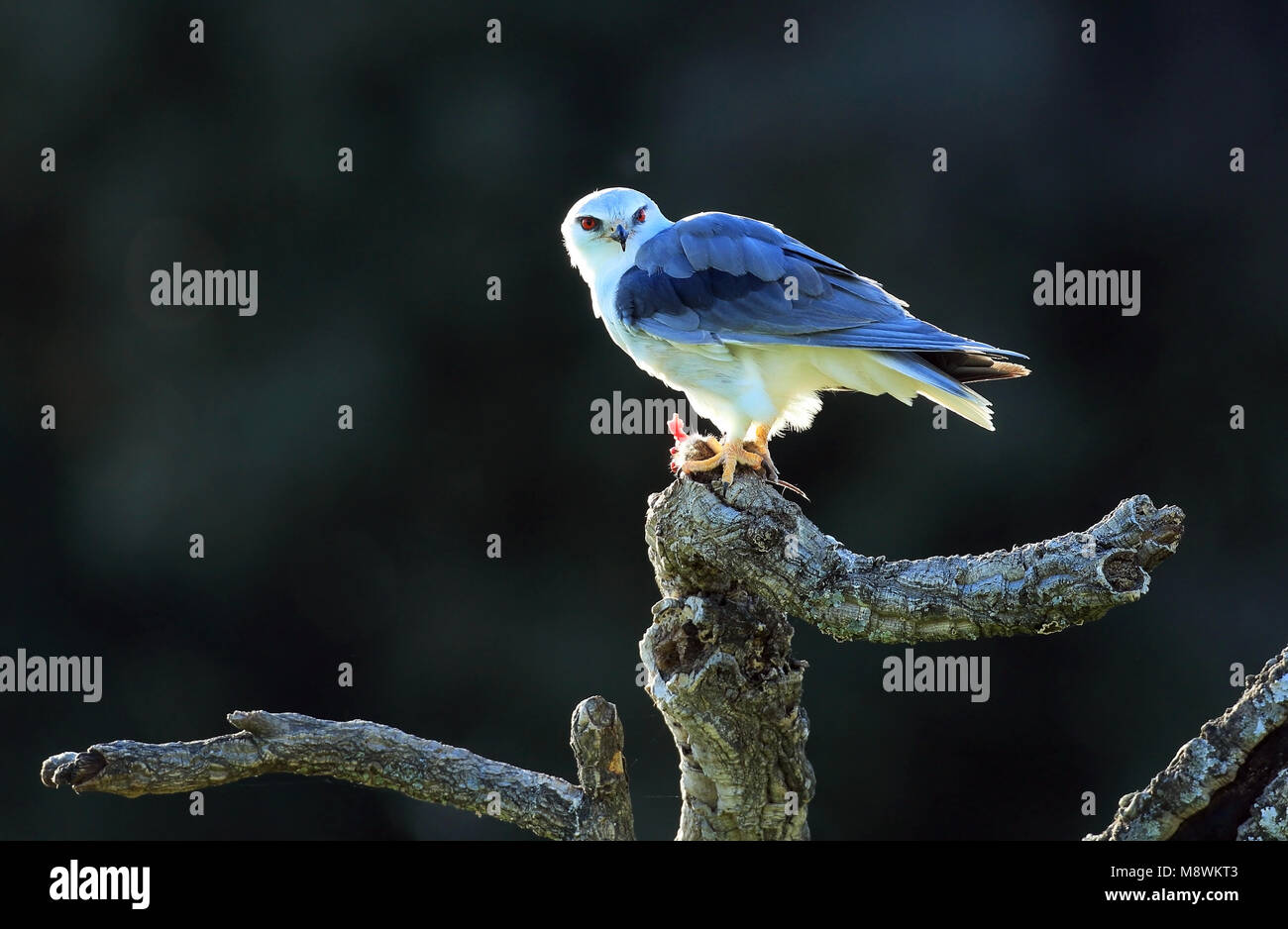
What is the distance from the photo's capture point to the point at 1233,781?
233 centimetres

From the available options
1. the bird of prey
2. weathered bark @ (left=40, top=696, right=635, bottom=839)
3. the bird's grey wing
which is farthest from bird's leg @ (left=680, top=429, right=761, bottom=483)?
weathered bark @ (left=40, top=696, right=635, bottom=839)

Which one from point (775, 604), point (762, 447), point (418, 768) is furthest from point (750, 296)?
point (418, 768)

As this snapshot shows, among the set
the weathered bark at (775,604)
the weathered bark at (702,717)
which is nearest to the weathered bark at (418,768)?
the weathered bark at (702,717)

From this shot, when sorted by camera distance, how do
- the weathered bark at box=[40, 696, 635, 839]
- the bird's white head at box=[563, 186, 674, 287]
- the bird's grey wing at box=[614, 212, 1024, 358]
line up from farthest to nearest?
1. the bird's white head at box=[563, 186, 674, 287]
2. the bird's grey wing at box=[614, 212, 1024, 358]
3. the weathered bark at box=[40, 696, 635, 839]

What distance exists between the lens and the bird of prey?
2.93 metres

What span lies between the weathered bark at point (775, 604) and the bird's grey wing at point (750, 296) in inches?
13.3

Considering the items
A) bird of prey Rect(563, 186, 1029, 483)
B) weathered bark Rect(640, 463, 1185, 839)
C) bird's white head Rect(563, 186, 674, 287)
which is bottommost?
weathered bark Rect(640, 463, 1185, 839)

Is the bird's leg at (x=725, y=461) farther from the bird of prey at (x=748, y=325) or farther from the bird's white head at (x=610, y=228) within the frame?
the bird's white head at (x=610, y=228)

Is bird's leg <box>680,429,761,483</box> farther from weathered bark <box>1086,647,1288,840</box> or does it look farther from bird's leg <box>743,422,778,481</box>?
weathered bark <box>1086,647,1288,840</box>

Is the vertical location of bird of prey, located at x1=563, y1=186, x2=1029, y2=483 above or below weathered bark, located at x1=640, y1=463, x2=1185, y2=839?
above

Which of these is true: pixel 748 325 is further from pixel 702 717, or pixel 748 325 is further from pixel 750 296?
pixel 702 717

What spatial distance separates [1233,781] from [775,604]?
879 mm

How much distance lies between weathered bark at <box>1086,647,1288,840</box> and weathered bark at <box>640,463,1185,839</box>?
41cm

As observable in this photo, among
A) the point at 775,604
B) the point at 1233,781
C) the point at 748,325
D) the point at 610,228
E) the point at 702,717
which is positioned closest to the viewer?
the point at 1233,781
